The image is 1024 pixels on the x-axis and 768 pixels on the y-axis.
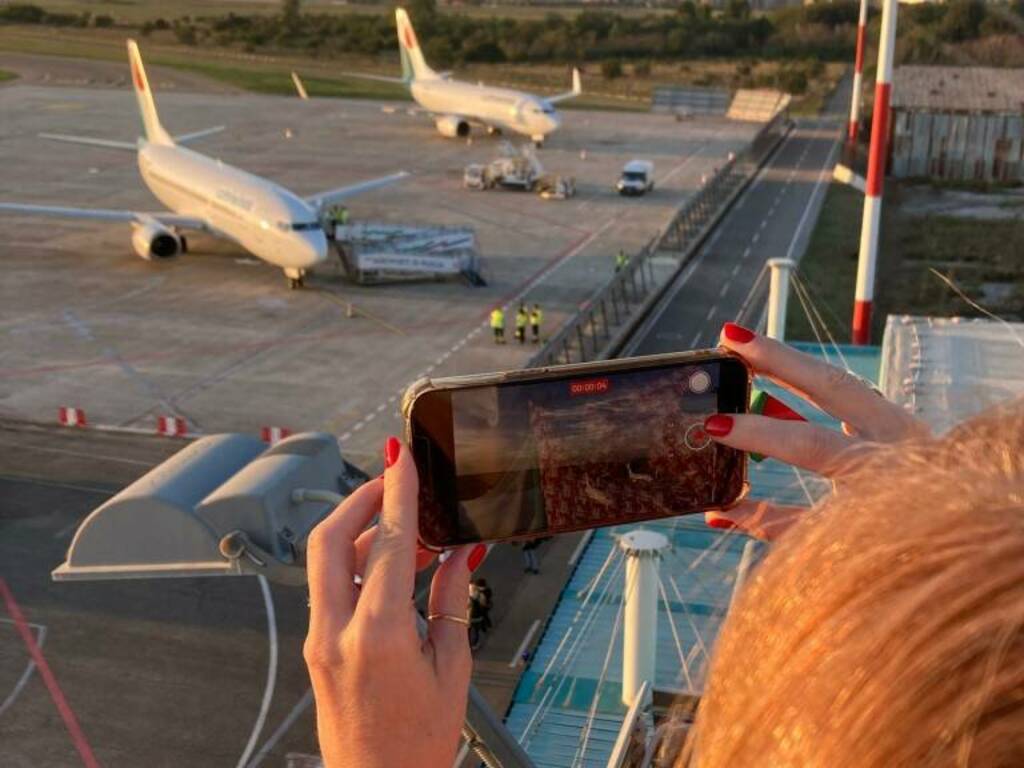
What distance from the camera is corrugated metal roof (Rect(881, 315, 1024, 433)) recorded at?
16922 millimetres

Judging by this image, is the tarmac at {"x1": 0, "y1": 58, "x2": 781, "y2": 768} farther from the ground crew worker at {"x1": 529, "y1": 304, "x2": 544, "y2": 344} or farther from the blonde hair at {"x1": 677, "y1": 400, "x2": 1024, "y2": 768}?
the blonde hair at {"x1": 677, "y1": 400, "x2": 1024, "y2": 768}

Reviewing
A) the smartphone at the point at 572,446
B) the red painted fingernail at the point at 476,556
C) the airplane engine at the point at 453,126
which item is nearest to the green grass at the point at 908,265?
the airplane engine at the point at 453,126

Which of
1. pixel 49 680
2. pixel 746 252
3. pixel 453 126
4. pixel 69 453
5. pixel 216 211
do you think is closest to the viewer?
pixel 49 680

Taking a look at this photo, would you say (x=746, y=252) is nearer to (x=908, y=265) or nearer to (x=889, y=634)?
(x=908, y=265)

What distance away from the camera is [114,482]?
27.9 m

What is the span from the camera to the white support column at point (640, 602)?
46.2 feet

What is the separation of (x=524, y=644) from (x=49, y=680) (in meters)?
8.12

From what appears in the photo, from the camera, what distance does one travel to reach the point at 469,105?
75.9m

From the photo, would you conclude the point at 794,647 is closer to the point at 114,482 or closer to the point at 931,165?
the point at 114,482

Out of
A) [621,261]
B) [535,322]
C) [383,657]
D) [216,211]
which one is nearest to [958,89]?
[621,261]

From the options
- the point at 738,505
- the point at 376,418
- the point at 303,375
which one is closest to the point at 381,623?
the point at 738,505

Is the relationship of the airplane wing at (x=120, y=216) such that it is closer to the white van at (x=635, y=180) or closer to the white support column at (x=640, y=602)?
the white van at (x=635, y=180)

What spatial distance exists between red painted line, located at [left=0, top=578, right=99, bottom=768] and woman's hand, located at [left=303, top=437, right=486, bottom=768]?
55.9 feet

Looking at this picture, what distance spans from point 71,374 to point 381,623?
1355 inches
